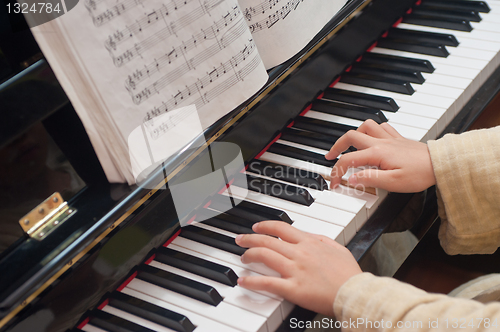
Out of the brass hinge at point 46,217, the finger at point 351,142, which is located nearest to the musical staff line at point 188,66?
Answer: the brass hinge at point 46,217

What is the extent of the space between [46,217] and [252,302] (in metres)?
0.51

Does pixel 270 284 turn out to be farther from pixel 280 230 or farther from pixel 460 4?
pixel 460 4

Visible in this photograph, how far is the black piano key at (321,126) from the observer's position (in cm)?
150

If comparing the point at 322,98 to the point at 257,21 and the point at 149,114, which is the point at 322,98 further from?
the point at 149,114

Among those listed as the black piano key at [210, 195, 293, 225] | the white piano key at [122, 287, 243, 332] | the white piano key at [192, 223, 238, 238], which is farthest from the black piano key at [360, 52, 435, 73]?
the white piano key at [122, 287, 243, 332]

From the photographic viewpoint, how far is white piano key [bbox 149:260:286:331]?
41.4 inches

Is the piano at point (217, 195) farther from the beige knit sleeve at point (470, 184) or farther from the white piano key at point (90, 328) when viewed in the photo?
the beige knit sleeve at point (470, 184)

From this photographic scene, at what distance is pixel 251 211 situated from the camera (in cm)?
130

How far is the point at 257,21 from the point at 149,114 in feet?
1.62

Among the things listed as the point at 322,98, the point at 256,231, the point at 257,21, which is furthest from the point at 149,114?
the point at 322,98

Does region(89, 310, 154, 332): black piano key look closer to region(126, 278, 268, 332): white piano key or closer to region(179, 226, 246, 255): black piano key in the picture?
region(126, 278, 268, 332): white piano key

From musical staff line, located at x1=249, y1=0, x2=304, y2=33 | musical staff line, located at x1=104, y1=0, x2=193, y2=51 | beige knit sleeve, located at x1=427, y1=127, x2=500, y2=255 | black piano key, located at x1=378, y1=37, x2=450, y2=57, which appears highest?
musical staff line, located at x1=104, y1=0, x2=193, y2=51

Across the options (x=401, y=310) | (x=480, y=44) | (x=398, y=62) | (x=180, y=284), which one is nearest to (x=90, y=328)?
(x=180, y=284)

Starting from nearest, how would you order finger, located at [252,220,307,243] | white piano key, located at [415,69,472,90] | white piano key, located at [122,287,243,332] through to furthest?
white piano key, located at [122,287,243,332] < finger, located at [252,220,307,243] < white piano key, located at [415,69,472,90]
